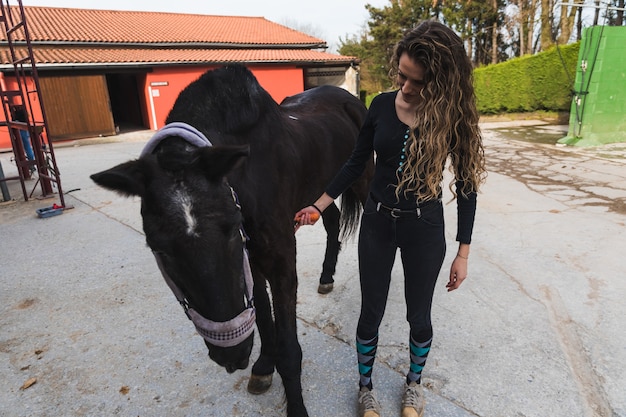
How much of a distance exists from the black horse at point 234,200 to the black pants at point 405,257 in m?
0.41

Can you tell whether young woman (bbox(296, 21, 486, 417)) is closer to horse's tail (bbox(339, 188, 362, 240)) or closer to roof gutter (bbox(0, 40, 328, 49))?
horse's tail (bbox(339, 188, 362, 240))

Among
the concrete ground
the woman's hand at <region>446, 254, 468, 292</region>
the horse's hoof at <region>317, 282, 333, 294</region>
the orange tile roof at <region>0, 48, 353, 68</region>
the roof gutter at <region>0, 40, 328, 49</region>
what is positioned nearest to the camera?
the woman's hand at <region>446, 254, 468, 292</region>

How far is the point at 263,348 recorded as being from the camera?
226cm

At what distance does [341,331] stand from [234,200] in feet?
5.12

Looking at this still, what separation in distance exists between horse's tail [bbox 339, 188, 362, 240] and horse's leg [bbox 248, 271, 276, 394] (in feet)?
4.86

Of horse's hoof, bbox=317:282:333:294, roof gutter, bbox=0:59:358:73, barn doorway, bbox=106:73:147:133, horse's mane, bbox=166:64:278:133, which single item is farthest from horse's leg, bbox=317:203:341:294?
barn doorway, bbox=106:73:147:133

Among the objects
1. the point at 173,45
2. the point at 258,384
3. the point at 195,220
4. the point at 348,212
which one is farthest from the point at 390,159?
the point at 173,45

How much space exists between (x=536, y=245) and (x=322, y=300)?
235cm

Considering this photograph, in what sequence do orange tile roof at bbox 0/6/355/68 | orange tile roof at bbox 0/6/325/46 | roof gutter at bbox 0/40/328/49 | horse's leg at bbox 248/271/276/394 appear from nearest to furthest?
horse's leg at bbox 248/271/276/394, orange tile roof at bbox 0/6/355/68, roof gutter at bbox 0/40/328/49, orange tile roof at bbox 0/6/325/46

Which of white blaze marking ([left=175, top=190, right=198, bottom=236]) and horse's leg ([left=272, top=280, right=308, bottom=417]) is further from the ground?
white blaze marking ([left=175, top=190, right=198, bottom=236])

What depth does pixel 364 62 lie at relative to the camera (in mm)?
32156

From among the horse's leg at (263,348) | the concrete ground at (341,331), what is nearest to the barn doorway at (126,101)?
the concrete ground at (341,331)

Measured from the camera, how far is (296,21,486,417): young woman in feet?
5.08

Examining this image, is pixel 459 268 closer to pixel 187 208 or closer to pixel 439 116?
pixel 439 116
